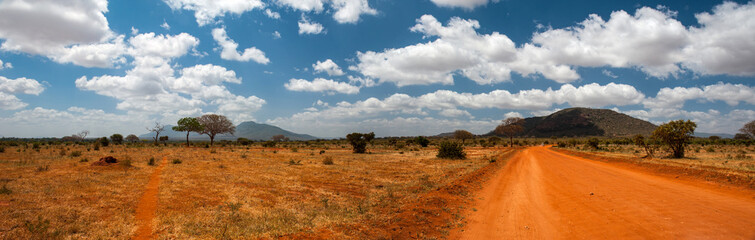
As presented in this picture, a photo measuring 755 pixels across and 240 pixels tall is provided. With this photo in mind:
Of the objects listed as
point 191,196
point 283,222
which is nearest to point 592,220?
point 283,222

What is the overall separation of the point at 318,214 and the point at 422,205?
314cm

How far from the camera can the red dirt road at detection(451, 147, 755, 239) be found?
6582 mm

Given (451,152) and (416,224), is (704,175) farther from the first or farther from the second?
(451,152)

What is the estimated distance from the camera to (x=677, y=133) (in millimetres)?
23188

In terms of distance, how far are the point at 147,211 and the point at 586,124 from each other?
151889 millimetres

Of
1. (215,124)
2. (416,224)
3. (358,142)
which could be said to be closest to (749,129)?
(358,142)

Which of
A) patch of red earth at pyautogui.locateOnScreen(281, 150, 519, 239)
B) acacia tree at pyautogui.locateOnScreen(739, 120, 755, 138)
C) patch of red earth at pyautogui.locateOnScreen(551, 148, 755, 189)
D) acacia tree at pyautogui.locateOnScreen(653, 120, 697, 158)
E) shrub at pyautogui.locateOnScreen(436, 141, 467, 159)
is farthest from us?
acacia tree at pyautogui.locateOnScreen(739, 120, 755, 138)

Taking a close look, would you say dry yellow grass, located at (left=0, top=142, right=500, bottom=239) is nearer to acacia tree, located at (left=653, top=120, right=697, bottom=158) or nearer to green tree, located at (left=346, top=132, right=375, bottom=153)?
acacia tree, located at (left=653, top=120, right=697, bottom=158)

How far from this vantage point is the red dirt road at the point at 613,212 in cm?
658

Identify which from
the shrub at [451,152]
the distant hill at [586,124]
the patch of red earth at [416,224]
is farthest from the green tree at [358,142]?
the distant hill at [586,124]

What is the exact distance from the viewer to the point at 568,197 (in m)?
10.4

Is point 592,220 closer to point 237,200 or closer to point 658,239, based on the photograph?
point 658,239

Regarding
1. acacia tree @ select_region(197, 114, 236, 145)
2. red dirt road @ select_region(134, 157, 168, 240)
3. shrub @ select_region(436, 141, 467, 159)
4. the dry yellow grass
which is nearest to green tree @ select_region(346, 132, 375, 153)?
shrub @ select_region(436, 141, 467, 159)

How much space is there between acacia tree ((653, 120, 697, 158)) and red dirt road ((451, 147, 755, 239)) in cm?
1484
